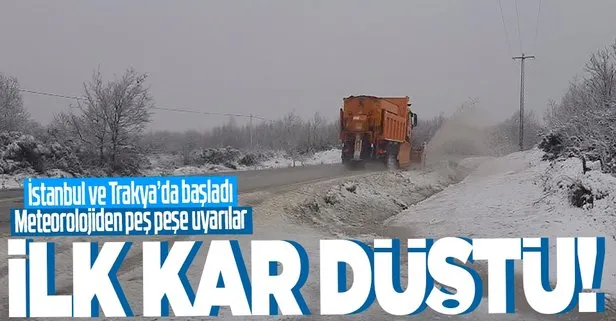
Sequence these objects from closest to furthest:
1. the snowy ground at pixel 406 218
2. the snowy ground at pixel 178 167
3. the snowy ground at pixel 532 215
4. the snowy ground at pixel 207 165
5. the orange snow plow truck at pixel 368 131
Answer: the snowy ground at pixel 406 218, the snowy ground at pixel 532 215, the snowy ground at pixel 178 167, the orange snow plow truck at pixel 368 131, the snowy ground at pixel 207 165

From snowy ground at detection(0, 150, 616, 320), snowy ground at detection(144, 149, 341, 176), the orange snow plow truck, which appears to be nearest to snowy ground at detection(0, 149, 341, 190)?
snowy ground at detection(144, 149, 341, 176)

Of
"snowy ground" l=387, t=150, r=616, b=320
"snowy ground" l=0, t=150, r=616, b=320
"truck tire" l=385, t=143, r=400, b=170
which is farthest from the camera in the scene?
"truck tire" l=385, t=143, r=400, b=170

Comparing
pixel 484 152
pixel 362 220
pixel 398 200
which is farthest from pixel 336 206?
pixel 484 152

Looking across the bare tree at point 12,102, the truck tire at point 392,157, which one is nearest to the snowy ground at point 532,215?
the truck tire at point 392,157

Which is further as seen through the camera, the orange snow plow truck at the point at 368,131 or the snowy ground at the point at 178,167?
the orange snow plow truck at the point at 368,131

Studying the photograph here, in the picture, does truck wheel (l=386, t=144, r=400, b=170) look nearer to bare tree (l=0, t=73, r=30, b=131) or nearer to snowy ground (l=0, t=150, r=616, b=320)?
snowy ground (l=0, t=150, r=616, b=320)

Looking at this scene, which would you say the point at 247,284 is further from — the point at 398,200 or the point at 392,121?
the point at 392,121

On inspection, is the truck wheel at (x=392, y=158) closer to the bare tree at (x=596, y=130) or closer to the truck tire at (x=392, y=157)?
the truck tire at (x=392, y=157)

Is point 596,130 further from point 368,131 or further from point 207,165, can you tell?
point 207,165

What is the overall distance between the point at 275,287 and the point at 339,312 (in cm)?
73

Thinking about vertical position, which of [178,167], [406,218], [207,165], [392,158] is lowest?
[406,218]

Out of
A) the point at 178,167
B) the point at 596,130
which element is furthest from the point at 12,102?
the point at 596,130

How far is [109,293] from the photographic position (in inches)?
201

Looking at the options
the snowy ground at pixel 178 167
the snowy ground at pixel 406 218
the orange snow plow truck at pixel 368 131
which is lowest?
the snowy ground at pixel 406 218
